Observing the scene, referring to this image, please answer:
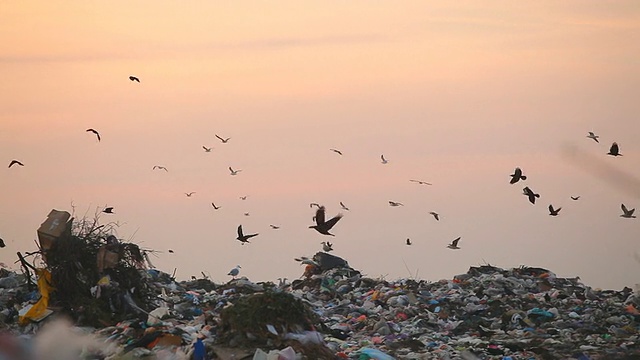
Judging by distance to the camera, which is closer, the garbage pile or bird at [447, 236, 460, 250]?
the garbage pile

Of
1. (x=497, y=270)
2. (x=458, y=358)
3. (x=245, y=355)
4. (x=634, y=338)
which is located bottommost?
(x=245, y=355)

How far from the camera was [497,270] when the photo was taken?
12.7 metres

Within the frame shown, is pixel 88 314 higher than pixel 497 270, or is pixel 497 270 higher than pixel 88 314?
pixel 497 270

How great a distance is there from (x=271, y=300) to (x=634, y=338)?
12.4 ft

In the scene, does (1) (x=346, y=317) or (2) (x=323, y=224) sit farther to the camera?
(1) (x=346, y=317)

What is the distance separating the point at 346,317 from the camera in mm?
9664

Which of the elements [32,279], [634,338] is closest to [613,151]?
[634,338]

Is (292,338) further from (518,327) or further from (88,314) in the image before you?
(518,327)

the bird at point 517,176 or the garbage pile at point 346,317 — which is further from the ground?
the bird at point 517,176

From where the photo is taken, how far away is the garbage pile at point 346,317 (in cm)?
623

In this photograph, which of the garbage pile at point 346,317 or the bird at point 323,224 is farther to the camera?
the bird at point 323,224

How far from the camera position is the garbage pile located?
6.23 metres

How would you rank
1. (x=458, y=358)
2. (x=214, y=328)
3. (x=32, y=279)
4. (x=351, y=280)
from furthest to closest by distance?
(x=351, y=280) < (x=32, y=279) < (x=458, y=358) < (x=214, y=328)

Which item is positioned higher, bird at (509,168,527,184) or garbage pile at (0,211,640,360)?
bird at (509,168,527,184)
